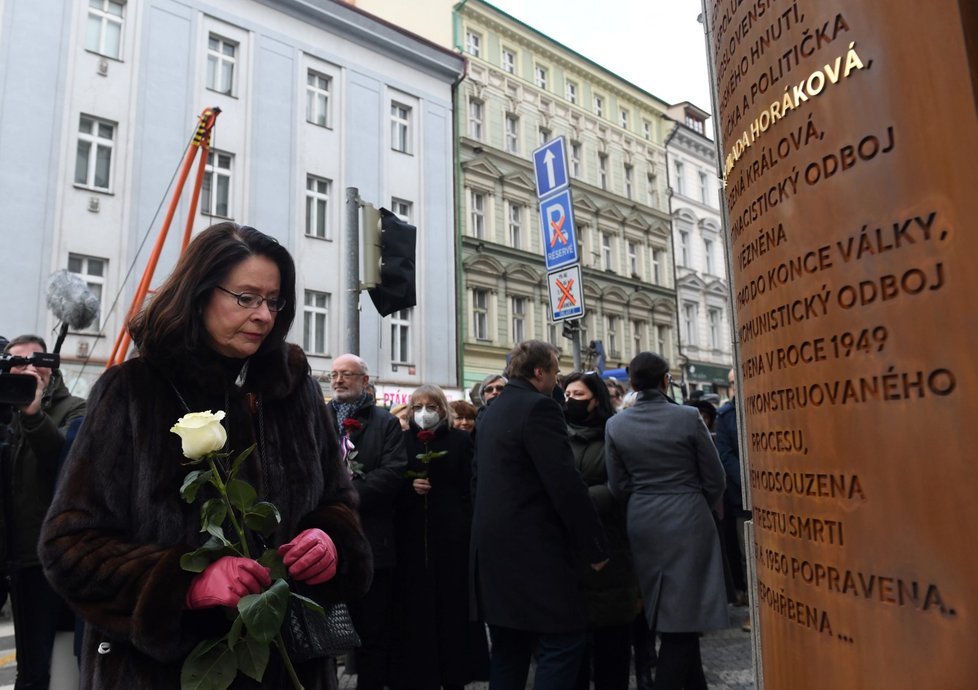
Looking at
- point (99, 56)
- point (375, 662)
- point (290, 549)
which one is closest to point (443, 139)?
point (99, 56)

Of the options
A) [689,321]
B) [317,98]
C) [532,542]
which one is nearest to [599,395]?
[532,542]

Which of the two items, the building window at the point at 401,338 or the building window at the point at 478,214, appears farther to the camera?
the building window at the point at 478,214

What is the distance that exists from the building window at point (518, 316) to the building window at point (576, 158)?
276 inches

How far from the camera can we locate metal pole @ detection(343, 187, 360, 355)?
211 inches

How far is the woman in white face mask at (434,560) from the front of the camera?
14.2 feet

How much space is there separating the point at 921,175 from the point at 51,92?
60.0ft

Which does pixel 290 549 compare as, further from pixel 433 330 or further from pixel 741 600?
pixel 433 330

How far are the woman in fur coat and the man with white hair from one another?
200 cm

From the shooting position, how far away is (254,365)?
2.15 metres

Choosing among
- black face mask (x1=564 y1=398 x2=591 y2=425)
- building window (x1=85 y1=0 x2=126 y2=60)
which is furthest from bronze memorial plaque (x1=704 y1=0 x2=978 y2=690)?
building window (x1=85 y1=0 x2=126 y2=60)

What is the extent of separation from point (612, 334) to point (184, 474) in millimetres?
28392

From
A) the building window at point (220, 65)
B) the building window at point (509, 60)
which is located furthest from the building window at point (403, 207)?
the building window at point (509, 60)

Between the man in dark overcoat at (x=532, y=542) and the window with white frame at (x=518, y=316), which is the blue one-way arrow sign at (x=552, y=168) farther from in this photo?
the window with white frame at (x=518, y=316)

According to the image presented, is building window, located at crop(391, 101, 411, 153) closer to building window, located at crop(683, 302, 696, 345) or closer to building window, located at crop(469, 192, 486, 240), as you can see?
building window, located at crop(469, 192, 486, 240)
